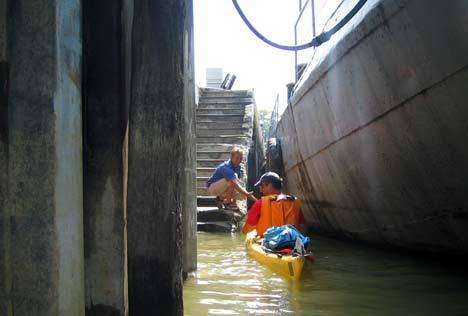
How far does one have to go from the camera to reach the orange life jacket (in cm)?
607

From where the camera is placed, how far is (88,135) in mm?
3002

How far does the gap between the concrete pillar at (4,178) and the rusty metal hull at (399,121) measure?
2.88 m

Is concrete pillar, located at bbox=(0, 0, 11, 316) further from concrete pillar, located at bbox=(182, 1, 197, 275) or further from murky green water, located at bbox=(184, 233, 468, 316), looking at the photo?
concrete pillar, located at bbox=(182, 1, 197, 275)

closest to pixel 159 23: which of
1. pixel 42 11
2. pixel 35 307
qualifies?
pixel 42 11

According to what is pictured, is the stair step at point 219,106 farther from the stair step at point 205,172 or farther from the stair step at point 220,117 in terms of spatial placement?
the stair step at point 205,172

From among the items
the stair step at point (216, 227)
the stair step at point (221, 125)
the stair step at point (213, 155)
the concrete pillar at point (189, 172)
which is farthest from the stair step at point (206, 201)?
the concrete pillar at point (189, 172)

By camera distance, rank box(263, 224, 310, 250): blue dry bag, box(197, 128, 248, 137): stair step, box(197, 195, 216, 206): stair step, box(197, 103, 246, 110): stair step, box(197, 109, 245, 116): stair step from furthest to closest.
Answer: box(197, 103, 246, 110): stair step → box(197, 109, 245, 116): stair step → box(197, 128, 248, 137): stair step → box(197, 195, 216, 206): stair step → box(263, 224, 310, 250): blue dry bag

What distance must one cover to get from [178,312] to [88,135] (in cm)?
110

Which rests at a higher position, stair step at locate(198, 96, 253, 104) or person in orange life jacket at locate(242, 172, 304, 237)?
stair step at locate(198, 96, 253, 104)

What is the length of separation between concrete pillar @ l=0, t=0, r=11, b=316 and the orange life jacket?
3.91 m

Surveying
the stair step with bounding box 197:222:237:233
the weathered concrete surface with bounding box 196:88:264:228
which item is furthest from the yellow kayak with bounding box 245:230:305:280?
the weathered concrete surface with bounding box 196:88:264:228

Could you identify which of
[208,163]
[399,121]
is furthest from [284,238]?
[208,163]

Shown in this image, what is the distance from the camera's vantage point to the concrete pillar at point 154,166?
286 centimetres

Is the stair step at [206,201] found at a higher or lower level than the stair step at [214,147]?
lower
